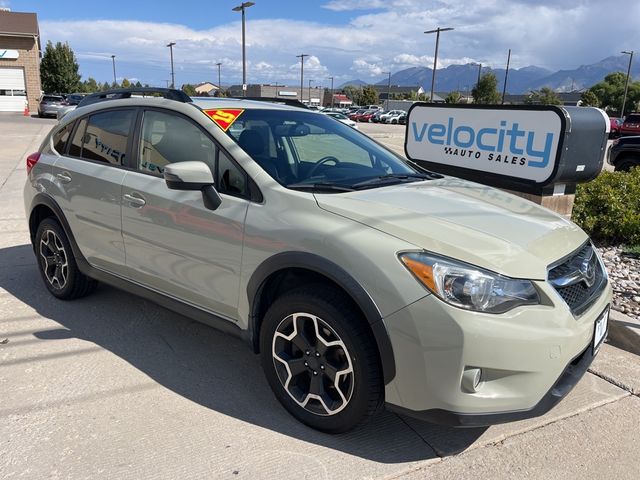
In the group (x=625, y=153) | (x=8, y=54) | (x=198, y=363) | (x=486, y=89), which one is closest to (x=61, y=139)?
(x=198, y=363)

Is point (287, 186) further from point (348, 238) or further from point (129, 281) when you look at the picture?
point (129, 281)

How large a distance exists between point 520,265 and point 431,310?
483 mm

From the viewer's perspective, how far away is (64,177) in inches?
165

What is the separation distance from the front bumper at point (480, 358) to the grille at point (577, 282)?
104mm

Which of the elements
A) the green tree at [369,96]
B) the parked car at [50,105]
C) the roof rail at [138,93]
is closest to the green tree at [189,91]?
the roof rail at [138,93]

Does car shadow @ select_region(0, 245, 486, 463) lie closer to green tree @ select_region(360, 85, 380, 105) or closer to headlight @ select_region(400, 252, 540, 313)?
headlight @ select_region(400, 252, 540, 313)

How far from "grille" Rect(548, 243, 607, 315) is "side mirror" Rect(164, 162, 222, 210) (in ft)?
5.92

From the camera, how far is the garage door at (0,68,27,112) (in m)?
42.3

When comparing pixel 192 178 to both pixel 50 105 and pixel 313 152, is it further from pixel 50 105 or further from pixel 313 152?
pixel 50 105

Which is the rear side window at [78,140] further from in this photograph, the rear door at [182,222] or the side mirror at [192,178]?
the side mirror at [192,178]

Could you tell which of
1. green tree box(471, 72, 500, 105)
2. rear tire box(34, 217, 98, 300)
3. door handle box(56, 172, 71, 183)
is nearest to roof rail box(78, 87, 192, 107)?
door handle box(56, 172, 71, 183)

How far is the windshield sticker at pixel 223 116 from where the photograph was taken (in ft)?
10.8

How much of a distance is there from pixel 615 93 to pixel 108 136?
297ft

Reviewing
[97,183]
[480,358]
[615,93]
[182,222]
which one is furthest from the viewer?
[615,93]
